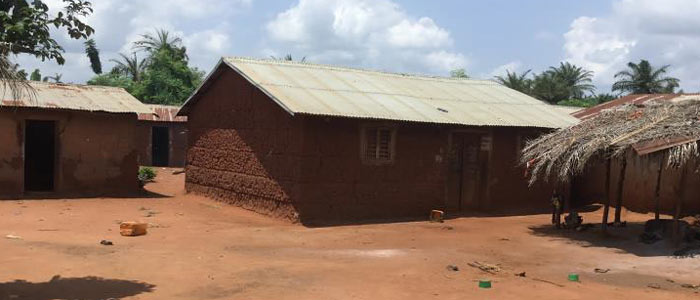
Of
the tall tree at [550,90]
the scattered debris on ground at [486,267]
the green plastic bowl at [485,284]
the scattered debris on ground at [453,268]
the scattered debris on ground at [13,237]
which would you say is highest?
the tall tree at [550,90]

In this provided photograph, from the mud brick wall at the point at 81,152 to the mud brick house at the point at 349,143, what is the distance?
1.66 meters

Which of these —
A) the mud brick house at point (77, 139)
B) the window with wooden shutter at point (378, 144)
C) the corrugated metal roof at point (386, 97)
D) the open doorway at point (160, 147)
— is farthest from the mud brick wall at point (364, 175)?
the open doorway at point (160, 147)

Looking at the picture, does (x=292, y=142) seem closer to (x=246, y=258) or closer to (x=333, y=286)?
(x=246, y=258)

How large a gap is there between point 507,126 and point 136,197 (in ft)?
32.0

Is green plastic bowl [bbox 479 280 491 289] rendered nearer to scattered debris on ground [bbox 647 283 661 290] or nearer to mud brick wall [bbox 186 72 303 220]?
scattered debris on ground [bbox 647 283 661 290]

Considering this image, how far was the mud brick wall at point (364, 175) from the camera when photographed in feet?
41.8

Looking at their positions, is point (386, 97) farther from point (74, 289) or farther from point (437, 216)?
point (74, 289)

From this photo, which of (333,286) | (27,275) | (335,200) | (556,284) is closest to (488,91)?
(335,200)

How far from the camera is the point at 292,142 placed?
12781mm

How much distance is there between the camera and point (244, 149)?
14.4 meters

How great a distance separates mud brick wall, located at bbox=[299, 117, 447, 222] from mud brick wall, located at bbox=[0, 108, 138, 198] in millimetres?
6532

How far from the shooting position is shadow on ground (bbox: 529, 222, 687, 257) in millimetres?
10742

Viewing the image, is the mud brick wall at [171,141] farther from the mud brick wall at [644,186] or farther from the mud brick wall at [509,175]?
the mud brick wall at [644,186]

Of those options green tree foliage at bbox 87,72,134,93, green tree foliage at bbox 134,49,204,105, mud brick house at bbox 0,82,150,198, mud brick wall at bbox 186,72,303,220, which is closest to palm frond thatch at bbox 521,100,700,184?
mud brick wall at bbox 186,72,303,220
